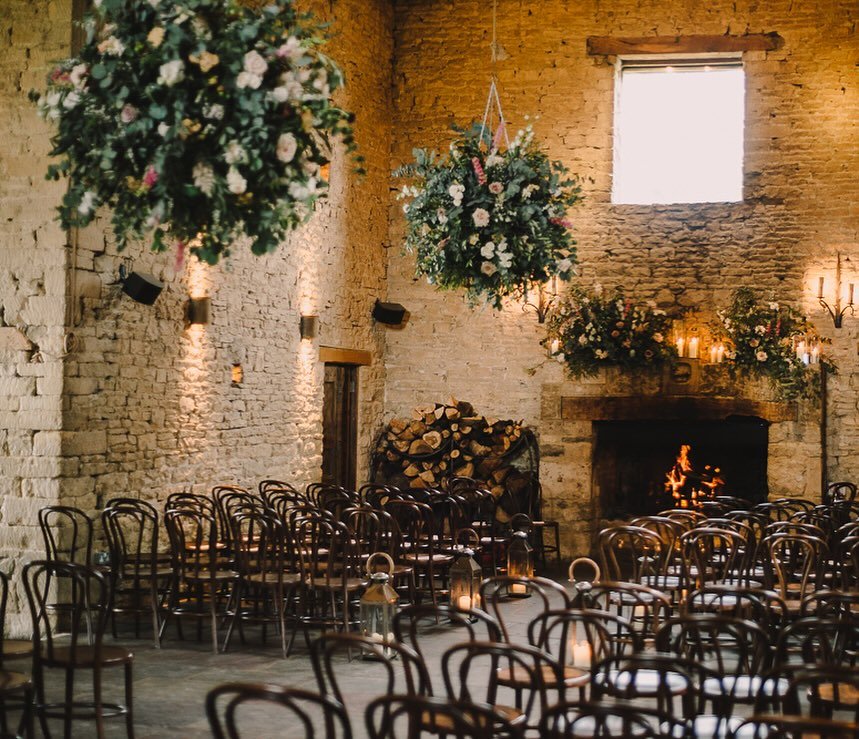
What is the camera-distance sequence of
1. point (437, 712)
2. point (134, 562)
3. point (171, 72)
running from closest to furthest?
point (437, 712) < point (171, 72) < point (134, 562)

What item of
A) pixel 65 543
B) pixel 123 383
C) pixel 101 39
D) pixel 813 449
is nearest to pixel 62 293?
pixel 123 383

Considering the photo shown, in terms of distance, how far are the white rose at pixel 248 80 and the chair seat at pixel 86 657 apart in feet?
7.65

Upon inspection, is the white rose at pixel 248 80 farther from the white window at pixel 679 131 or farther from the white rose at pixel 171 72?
the white window at pixel 679 131

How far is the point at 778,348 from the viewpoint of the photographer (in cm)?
1080

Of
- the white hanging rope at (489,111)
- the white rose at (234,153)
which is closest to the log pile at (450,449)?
the white hanging rope at (489,111)

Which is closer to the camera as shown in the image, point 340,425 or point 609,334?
point 609,334

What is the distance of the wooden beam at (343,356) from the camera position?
1077cm

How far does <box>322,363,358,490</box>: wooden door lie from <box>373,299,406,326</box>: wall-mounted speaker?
0.66 m

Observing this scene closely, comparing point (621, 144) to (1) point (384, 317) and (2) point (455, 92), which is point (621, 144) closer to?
(2) point (455, 92)

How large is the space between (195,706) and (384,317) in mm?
6897

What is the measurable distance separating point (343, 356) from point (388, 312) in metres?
0.94

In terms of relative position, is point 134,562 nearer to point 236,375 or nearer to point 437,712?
point 236,375

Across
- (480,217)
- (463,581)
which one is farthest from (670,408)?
(480,217)

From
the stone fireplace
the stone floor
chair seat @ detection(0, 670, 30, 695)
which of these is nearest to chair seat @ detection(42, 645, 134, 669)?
chair seat @ detection(0, 670, 30, 695)
